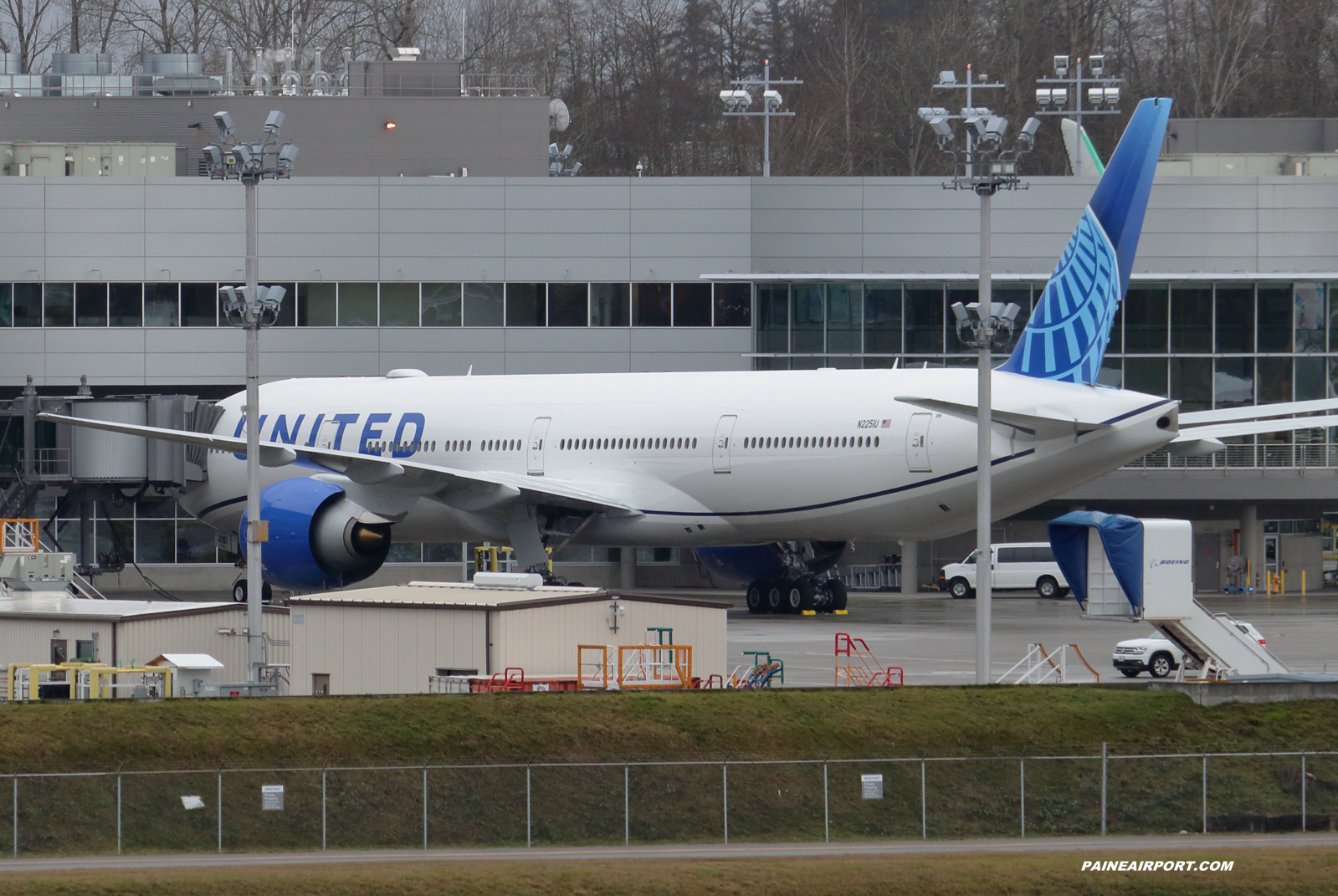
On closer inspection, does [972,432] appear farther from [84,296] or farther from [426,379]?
[84,296]

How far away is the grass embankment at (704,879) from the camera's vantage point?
1675 centimetres

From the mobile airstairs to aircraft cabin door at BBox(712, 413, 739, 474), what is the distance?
1038 cm

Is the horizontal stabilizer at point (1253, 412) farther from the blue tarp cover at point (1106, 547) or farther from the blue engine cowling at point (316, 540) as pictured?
the blue engine cowling at point (316, 540)

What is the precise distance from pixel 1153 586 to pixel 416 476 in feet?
51.4

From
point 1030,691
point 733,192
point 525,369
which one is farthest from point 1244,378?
point 1030,691

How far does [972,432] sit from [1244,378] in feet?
67.1

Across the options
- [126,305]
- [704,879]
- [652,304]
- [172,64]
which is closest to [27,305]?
[126,305]

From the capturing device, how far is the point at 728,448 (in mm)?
36000

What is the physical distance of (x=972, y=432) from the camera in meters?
33.4

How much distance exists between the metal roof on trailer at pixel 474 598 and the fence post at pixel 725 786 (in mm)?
5146

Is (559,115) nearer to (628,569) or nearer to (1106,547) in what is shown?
(628,569)

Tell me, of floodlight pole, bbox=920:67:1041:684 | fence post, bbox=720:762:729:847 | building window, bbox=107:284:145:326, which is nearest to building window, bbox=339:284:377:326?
building window, bbox=107:284:145:326

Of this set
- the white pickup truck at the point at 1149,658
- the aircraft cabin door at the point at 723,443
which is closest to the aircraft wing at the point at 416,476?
the aircraft cabin door at the point at 723,443

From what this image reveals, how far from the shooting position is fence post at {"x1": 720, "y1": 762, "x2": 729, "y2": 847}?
1994 cm
